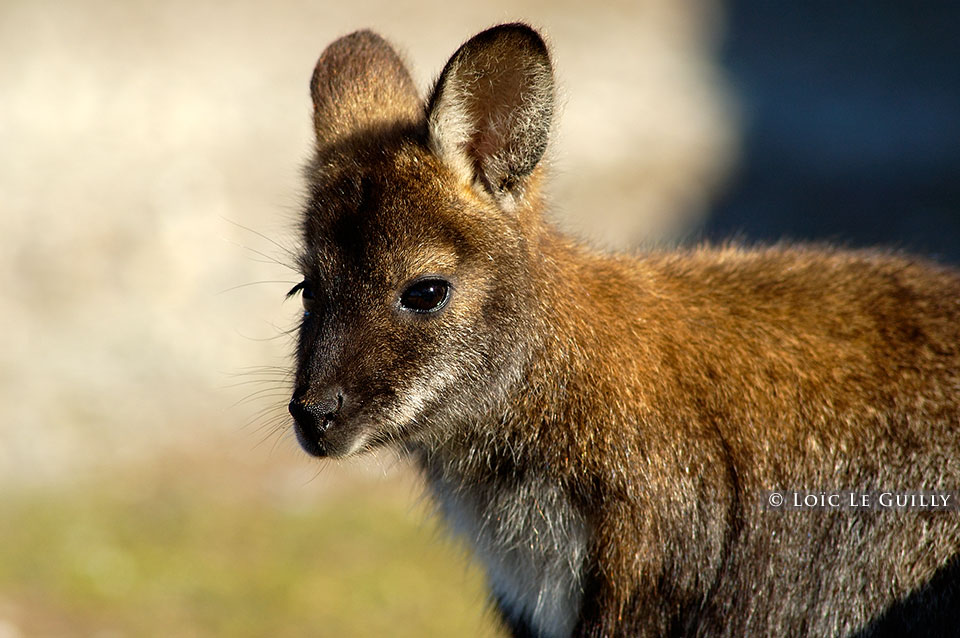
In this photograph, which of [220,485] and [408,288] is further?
[220,485]

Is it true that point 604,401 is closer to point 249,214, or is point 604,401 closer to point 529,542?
point 529,542

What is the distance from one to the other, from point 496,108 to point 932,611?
7.10 feet

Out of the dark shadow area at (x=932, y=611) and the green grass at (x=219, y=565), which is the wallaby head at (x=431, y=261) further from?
the green grass at (x=219, y=565)

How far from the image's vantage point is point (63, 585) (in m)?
7.52

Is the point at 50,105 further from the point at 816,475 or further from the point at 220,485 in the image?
the point at 816,475

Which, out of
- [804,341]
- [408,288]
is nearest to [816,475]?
[804,341]

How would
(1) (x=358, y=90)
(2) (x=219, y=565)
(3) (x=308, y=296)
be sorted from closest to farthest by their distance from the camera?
1. (3) (x=308, y=296)
2. (1) (x=358, y=90)
3. (2) (x=219, y=565)

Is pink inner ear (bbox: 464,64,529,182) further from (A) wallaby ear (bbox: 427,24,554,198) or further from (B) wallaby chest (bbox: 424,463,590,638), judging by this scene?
(B) wallaby chest (bbox: 424,463,590,638)

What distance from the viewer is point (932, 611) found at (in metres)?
4.03

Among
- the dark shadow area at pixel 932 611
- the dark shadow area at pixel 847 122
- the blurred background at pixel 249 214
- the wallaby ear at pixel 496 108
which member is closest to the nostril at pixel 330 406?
the wallaby ear at pixel 496 108

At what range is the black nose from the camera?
3.86m

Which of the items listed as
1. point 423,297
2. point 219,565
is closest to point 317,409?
point 423,297

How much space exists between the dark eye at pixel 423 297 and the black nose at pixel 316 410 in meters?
0.37

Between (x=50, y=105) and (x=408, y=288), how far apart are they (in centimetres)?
873
